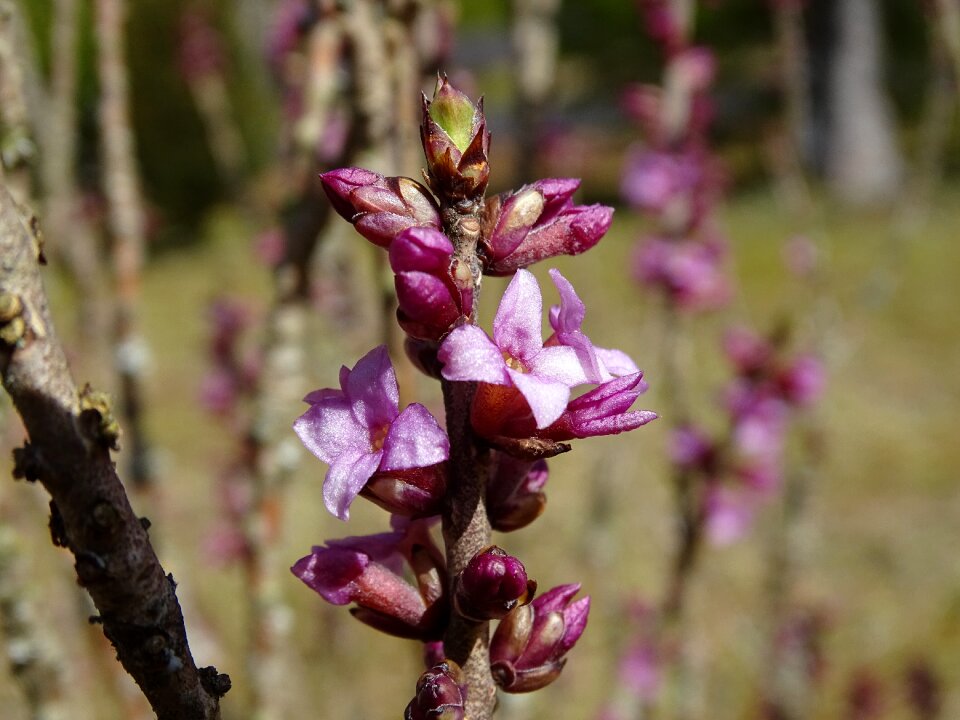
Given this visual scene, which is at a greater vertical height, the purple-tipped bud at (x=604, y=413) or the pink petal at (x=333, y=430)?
the pink petal at (x=333, y=430)

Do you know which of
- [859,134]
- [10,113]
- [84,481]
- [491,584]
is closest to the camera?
[84,481]

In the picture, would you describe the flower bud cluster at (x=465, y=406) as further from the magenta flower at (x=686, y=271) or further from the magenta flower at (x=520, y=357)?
the magenta flower at (x=686, y=271)

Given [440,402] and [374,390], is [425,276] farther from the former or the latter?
[440,402]

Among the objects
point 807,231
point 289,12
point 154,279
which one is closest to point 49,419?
point 289,12

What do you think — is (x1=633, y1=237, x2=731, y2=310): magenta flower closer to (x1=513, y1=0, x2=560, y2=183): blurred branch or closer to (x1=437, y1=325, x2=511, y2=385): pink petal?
(x1=513, y1=0, x2=560, y2=183): blurred branch

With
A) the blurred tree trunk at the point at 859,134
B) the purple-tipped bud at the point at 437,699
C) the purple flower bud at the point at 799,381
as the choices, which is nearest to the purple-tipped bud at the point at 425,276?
the purple-tipped bud at the point at 437,699

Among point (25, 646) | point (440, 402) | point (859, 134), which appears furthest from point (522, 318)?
point (859, 134)
